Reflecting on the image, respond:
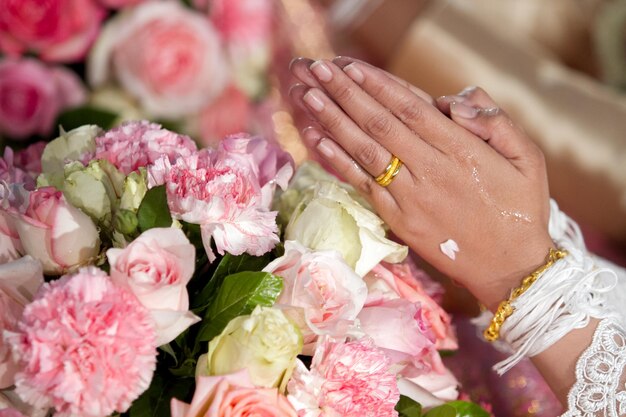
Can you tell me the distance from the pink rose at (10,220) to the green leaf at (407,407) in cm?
28

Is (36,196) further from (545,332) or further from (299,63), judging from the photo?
(545,332)

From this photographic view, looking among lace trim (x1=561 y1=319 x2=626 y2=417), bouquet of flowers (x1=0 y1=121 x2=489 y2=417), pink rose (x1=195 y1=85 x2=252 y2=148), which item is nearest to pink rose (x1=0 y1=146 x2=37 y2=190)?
bouquet of flowers (x1=0 y1=121 x2=489 y2=417)

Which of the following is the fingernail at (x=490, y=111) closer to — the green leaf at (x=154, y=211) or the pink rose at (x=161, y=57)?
the green leaf at (x=154, y=211)

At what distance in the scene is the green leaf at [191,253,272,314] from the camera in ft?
1.64

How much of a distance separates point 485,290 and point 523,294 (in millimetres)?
36

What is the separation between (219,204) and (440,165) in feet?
0.69

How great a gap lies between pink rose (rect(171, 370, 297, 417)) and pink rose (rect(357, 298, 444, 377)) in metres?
0.11

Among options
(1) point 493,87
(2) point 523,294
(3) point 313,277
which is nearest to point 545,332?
(2) point 523,294

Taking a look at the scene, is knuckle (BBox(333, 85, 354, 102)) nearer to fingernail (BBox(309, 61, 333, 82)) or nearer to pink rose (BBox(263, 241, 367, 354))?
fingernail (BBox(309, 61, 333, 82))

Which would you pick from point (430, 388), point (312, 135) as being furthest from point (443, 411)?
point (312, 135)

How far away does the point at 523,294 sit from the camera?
0.64 metres

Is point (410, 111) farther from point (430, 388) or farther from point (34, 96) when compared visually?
point (34, 96)

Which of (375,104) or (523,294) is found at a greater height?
(375,104)

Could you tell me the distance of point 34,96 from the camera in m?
1.07
